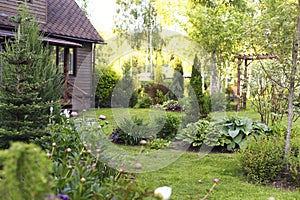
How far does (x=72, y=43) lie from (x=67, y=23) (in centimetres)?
186

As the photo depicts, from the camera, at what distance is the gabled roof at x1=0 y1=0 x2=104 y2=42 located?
1212 cm

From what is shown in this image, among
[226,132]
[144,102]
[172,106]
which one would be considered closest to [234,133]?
[226,132]

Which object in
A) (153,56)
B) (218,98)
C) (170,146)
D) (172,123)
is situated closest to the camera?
(170,146)

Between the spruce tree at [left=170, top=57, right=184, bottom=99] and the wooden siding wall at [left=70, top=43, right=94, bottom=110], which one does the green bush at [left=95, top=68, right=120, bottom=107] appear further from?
the spruce tree at [left=170, top=57, right=184, bottom=99]

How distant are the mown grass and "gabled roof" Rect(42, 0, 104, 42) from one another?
7.61m

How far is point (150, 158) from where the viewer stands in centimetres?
624

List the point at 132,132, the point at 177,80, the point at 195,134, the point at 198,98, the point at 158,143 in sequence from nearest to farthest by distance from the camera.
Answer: the point at 195,134, the point at 158,143, the point at 132,132, the point at 198,98, the point at 177,80

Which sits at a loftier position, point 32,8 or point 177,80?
point 32,8

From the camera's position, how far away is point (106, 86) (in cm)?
1391

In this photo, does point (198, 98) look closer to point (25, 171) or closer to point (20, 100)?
point (20, 100)

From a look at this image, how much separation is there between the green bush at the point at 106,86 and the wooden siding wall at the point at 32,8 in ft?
10.4

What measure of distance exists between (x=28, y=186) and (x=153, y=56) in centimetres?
856

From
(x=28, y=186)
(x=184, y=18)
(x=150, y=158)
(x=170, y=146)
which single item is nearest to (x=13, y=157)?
(x=28, y=186)

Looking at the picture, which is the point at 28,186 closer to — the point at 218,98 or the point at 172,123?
the point at 172,123
